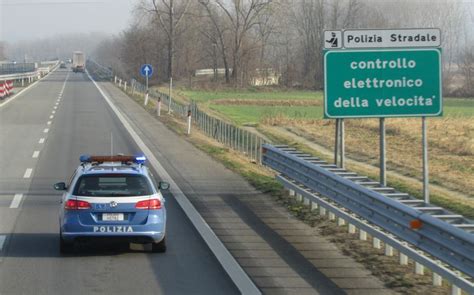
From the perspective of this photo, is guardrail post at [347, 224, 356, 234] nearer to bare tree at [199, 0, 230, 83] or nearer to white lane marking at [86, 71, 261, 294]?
white lane marking at [86, 71, 261, 294]

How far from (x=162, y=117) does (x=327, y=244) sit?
2988 cm

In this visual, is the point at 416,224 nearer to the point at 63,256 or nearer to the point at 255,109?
the point at 63,256

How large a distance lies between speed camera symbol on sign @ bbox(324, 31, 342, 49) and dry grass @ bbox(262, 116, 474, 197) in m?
11.1

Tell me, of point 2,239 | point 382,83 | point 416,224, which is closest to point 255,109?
point 382,83

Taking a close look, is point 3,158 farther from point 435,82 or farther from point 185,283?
point 185,283

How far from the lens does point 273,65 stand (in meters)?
110

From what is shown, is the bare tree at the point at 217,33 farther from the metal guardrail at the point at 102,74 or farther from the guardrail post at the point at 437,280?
the guardrail post at the point at 437,280

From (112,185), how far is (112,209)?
1.80ft

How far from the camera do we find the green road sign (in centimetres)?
1492

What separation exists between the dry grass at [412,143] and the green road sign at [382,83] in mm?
10392

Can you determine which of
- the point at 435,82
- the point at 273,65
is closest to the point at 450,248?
the point at 435,82

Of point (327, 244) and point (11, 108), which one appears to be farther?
point (11, 108)

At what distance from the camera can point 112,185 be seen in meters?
11.7

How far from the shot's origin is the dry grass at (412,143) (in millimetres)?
29934
